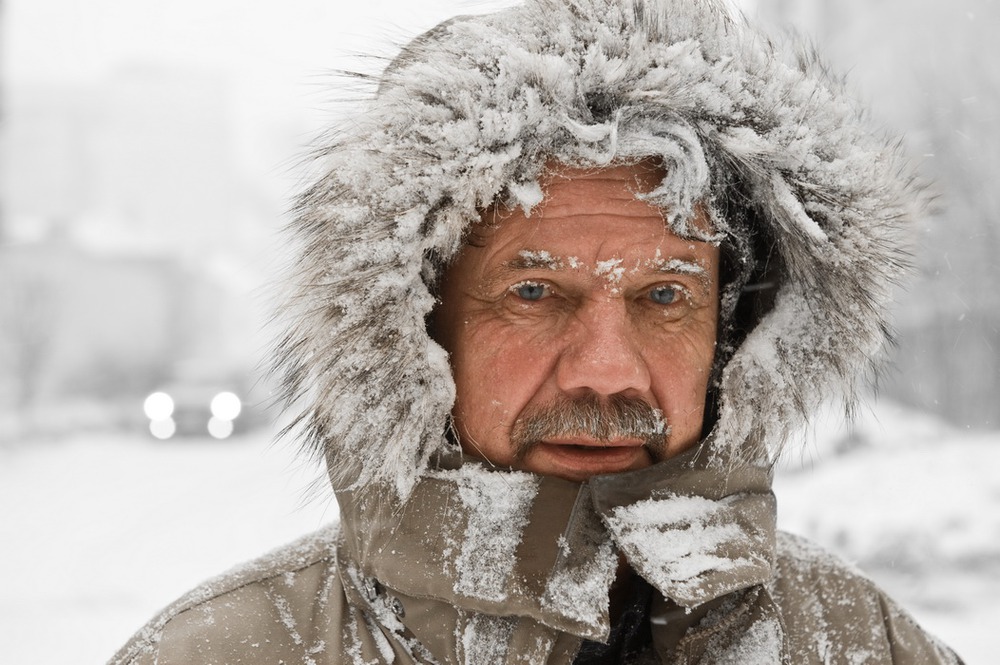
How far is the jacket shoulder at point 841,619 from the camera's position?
5.29 feet

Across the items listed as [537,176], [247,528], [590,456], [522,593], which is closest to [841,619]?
[590,456]

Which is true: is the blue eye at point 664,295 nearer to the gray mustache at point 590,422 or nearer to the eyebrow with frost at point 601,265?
the eyebrow with frost at point 601,265

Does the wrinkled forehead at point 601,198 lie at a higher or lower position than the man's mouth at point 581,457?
higher

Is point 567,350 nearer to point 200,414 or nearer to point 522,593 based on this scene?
point 522,593

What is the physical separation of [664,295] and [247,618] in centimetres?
97

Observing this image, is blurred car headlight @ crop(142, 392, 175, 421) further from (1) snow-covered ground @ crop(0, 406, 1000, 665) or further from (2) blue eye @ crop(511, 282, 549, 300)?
(2) blue eye @ crop(511, 282, 549, 300)

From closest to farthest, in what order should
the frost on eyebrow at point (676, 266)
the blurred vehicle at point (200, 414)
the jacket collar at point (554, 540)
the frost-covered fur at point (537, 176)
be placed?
the jacket collar at point (554, 540), the frost-covered fur at point (537, 176), the frost on eyebrow at point (676, 266), the blurred vehicle at point (200, 414)

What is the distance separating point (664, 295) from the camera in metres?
1.64

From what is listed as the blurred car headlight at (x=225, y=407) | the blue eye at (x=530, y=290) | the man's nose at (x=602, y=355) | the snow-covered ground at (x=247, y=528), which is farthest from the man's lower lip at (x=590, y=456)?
the blurred car headlight at (x=225, y=407)

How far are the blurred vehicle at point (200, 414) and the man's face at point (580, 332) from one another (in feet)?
38.1

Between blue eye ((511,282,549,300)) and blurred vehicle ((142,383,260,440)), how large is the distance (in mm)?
11647

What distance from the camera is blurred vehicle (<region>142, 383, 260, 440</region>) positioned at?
1253cm

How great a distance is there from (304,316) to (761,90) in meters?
0.92

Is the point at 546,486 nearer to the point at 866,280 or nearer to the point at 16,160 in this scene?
the point at 866,280
